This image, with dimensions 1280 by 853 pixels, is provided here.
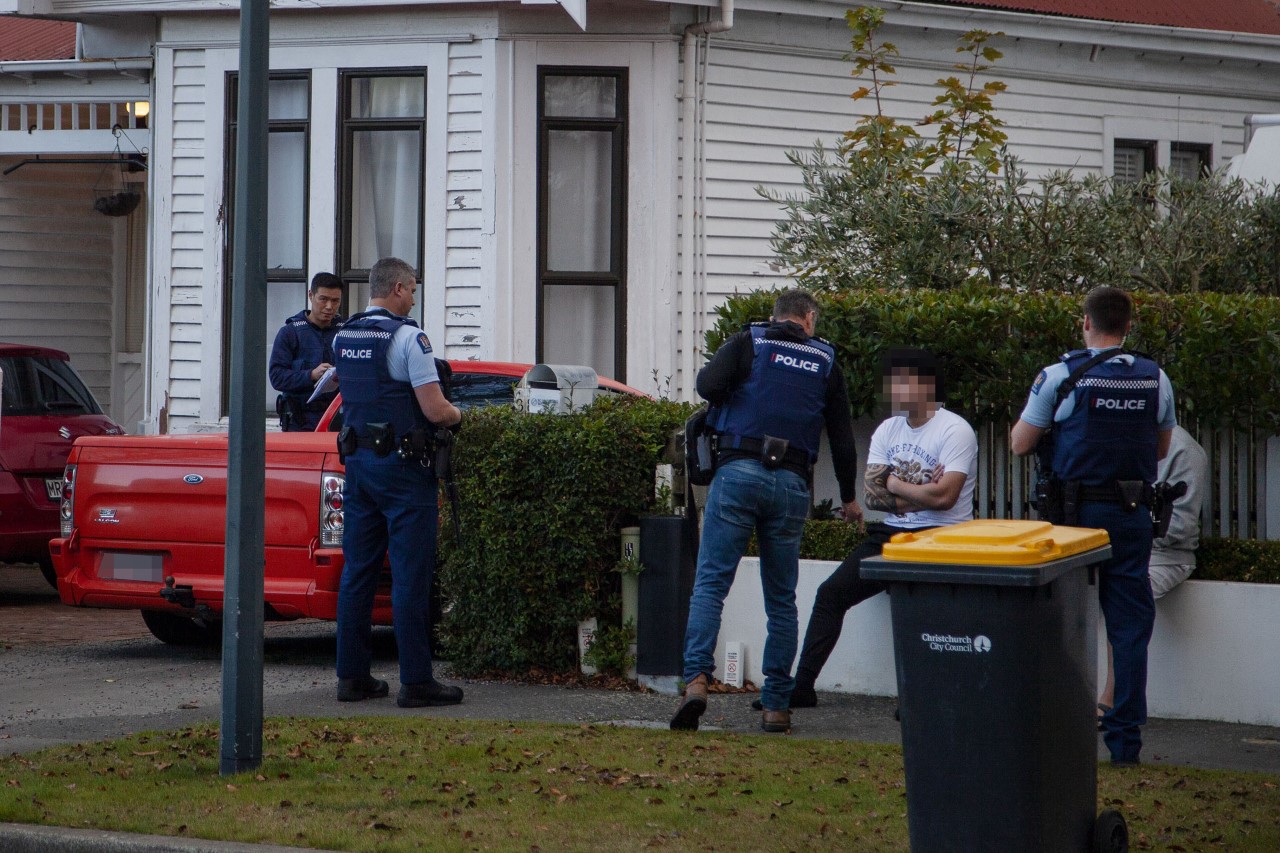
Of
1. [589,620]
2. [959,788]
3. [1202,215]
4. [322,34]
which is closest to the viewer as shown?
[959,788]

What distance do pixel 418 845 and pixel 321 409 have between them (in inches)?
222

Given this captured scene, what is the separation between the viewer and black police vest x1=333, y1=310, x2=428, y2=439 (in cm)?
741

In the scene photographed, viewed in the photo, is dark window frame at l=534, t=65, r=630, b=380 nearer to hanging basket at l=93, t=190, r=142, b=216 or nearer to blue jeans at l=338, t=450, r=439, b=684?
blue jeans at l=338, t=450, r=439, b=684

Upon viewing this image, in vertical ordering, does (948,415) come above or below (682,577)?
above

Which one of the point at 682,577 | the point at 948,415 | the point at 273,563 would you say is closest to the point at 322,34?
the point at 273,563

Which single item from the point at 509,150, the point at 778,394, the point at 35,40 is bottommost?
the point at 778,394

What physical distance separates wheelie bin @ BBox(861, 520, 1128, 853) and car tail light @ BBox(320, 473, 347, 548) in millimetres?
4280

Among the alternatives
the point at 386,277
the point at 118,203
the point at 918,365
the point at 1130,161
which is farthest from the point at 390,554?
the point at 118,203

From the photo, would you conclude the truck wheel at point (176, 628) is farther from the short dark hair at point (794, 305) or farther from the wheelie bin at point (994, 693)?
the wheelie bin at point (994, 693)

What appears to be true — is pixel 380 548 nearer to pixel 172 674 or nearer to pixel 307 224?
pixel 172 674

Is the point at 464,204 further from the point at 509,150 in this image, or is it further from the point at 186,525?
the point at 186,525

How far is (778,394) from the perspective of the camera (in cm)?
692

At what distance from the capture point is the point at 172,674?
28.5 feet

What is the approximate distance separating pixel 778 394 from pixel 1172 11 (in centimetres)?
1075
